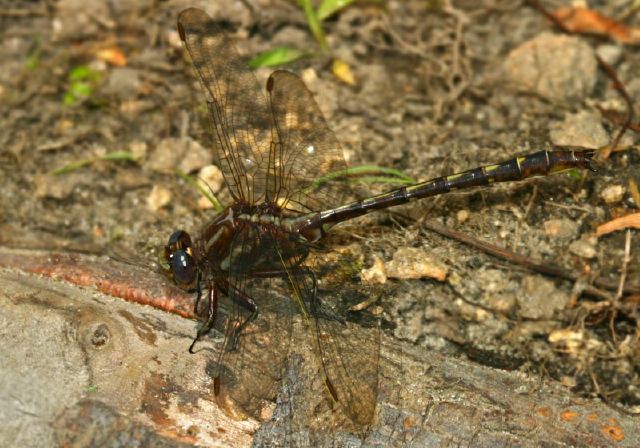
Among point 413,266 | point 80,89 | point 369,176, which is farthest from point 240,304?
point 80,89

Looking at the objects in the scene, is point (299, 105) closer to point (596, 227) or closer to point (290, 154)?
point (290, 154)

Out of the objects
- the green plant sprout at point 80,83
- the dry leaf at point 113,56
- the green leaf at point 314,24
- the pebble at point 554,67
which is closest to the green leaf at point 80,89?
the green plant sprout at point 80,83

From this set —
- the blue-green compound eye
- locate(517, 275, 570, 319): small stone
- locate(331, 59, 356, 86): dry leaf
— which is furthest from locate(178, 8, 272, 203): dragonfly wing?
locate(517, 275, 570, 319): small stone

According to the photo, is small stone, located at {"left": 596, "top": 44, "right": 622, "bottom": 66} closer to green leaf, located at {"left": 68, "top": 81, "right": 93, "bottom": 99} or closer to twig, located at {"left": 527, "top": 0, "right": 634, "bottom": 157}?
twig, located at {"left": 527, "top": 0, "right": 634, "bottom": 157}

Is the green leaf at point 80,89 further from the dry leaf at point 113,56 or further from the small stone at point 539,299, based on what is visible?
the small stone at point 539,299

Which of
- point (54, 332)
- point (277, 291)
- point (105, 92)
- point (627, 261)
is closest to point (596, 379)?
point (627, 261)

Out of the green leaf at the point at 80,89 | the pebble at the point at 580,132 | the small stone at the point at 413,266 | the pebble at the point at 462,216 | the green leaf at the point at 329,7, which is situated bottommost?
the small stone at the point at 413,266
